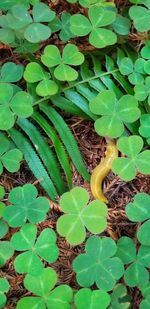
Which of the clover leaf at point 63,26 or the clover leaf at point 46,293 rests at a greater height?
the clover leaf at point 63,26

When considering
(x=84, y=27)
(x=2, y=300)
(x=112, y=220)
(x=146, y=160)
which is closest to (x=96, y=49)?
(x=84, y=27)

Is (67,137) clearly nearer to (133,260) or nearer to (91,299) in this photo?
(133,260)

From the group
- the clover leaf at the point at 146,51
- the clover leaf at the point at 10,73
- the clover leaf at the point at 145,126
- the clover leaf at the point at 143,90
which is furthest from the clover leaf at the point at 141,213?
the clover leaf at the point at 10,73

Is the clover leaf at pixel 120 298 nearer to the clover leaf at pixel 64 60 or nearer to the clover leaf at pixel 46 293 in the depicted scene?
the clover leaf at pixel 46 293

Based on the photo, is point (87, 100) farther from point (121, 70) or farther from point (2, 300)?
point (2, 300)

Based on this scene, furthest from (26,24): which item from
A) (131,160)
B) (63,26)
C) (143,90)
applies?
(131,160)

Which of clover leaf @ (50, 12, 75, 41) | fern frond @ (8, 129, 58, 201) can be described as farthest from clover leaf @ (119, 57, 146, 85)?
fern frond @ (8, 129, 58, 201)

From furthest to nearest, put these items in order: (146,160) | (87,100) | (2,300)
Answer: (87,100)
(146,160)
(2,300)
